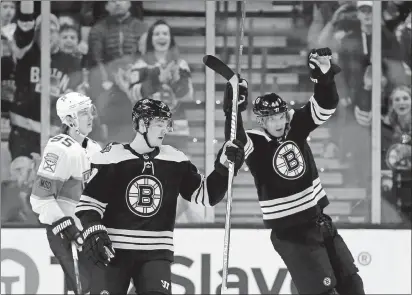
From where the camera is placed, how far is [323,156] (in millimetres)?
6973

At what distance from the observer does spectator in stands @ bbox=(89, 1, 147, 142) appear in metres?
6.89

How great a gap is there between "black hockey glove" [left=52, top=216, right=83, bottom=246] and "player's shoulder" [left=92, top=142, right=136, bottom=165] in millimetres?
475

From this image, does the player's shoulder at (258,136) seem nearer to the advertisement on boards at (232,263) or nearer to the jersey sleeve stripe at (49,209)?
the jersey sleeve stripe at (49,209)

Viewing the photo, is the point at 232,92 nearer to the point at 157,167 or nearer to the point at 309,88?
the point at 157,167

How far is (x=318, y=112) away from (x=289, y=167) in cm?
27

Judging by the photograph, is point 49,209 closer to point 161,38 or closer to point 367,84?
point 161,38

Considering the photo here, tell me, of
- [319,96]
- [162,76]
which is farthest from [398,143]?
[319,96]

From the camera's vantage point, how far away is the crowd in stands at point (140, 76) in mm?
6809

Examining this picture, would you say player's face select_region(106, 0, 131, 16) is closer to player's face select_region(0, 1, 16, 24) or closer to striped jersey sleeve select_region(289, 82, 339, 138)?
player's face select_region(0, 1, 16, 24)

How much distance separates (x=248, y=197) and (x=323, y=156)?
0.50m

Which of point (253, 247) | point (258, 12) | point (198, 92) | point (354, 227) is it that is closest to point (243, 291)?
point (253, 247)

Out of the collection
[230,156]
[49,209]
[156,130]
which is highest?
[156,130]

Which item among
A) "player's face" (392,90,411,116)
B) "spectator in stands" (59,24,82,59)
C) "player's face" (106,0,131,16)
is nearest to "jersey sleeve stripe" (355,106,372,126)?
"player's face" (392,90,411,116)

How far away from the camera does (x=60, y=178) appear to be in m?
5.21
